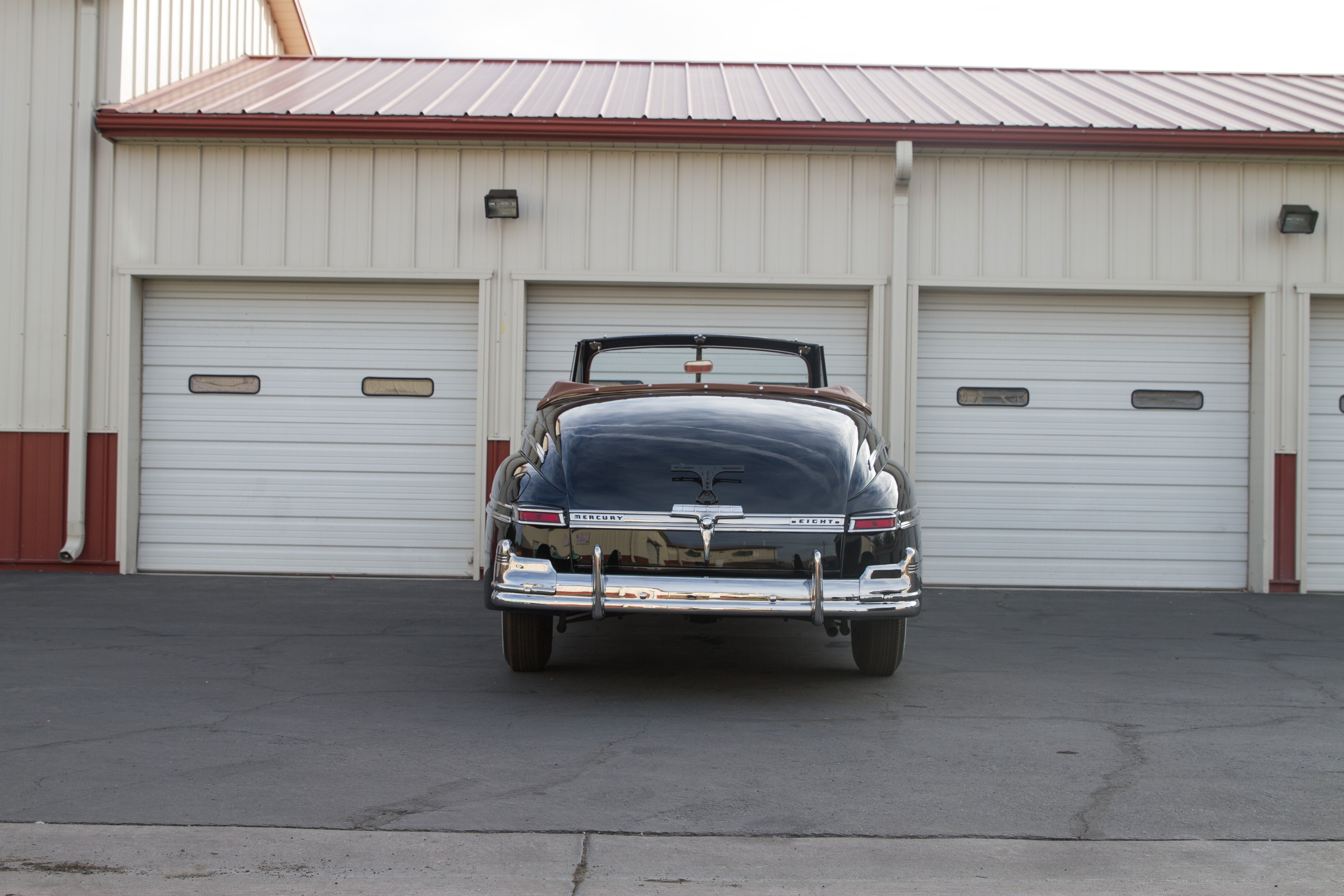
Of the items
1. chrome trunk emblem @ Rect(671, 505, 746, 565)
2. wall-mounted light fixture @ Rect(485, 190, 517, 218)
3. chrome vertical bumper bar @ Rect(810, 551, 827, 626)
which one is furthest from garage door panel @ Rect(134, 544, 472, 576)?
chrome vertical bumper bar @ Rect(810, 551, 827, 626)

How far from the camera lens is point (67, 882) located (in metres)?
A: 2.77

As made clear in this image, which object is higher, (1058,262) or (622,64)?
(622,64)

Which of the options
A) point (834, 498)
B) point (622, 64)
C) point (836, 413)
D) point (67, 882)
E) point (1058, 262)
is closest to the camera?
point (67, 882)

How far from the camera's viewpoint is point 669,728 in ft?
14.3

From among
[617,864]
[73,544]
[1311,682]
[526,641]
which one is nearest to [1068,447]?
[1311,682]

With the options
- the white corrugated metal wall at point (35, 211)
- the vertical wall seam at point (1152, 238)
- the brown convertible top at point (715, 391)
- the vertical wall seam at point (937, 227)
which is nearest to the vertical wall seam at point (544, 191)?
the vertical wall seam at point (937, 227)

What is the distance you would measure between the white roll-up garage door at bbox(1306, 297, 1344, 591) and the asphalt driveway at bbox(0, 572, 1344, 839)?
2536mm

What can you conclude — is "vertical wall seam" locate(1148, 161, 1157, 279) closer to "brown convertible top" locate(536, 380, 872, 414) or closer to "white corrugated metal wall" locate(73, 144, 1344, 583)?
"white corrugated metal wall" locate(73, 144, 1344, 583)

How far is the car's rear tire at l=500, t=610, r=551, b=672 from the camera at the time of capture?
5191mm

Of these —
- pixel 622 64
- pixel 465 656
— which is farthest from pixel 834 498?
pixel 622 64

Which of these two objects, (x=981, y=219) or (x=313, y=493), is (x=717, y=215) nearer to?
(x=981, y=219)

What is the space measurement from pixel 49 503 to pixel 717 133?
6.31 m

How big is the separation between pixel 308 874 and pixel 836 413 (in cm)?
315

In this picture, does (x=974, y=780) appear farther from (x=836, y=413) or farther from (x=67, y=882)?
(x=67, y=882)
